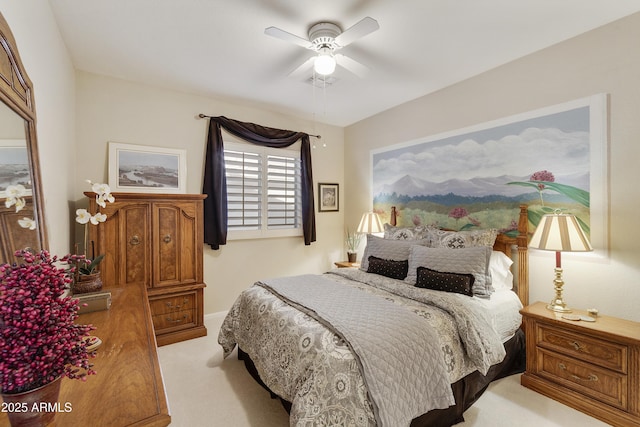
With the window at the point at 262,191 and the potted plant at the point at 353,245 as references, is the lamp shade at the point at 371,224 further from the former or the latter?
the window at the point at 262,191

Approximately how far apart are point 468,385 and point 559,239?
1.24 metres

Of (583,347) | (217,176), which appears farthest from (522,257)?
(217,176)

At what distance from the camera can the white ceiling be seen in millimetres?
2049

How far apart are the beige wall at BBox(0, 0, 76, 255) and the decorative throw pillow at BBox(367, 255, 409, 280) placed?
261 centimetres

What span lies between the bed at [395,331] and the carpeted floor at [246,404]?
4.4 inches

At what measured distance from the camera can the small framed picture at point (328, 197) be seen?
4660mm

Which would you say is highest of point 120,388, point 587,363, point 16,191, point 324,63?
point 324,63

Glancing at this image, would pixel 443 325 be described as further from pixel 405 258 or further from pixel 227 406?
pixel 227 406

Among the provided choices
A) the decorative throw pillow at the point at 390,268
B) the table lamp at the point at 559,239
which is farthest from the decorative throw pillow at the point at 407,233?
Result: the table lamp at the point at 559,239

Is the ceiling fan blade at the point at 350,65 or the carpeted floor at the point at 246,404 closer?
the carpeted floor at the point at 246,404

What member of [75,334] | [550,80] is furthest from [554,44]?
[75,334]

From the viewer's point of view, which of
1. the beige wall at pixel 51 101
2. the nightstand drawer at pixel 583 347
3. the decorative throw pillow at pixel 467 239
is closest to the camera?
the beige wall at pixel 51 101

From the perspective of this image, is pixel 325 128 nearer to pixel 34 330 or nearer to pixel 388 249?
pixel 388 249

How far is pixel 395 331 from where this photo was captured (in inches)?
66.7
